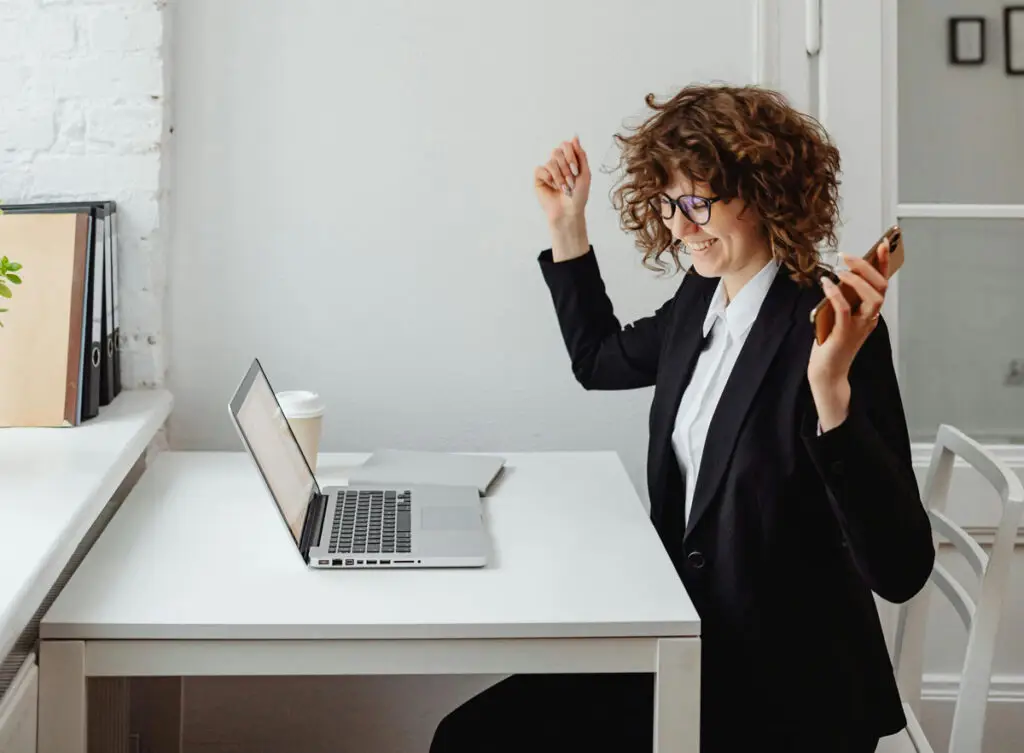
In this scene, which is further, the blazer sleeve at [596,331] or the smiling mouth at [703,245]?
the blazer sleeve at [596,331]

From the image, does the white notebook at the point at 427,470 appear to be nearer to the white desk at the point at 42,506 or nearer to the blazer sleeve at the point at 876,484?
the white desk at the point at 42,506

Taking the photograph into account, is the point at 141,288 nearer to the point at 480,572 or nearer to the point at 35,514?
the point at 35,514

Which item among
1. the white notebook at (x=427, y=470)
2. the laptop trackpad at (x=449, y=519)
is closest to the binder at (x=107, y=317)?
the white notebook at (x=427, y=470)

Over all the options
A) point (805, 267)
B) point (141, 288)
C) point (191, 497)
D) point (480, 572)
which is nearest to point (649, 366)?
point (805, 267)

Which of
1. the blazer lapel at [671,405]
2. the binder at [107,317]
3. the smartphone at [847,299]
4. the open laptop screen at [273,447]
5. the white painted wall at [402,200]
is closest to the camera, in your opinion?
the smartphone at [847,299]

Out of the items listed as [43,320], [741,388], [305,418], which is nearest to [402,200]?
[305,418]

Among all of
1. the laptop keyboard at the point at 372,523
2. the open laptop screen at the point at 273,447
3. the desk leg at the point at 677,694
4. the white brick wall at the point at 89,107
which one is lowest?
the desk leg at the point at 677,694

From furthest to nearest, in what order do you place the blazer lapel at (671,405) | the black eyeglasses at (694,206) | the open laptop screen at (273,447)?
the blazer lapel at (671,405) < the black eyeglasses at (694,206) < the open laptop screen at (273,447)

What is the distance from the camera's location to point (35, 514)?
1.42m

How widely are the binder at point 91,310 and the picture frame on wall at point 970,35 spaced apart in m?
1.59

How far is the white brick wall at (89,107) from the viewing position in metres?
2.00

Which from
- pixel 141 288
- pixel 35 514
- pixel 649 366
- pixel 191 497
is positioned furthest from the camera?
pixel 141 288

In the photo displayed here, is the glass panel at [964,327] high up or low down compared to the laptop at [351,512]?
up

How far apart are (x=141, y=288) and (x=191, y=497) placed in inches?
20.1
